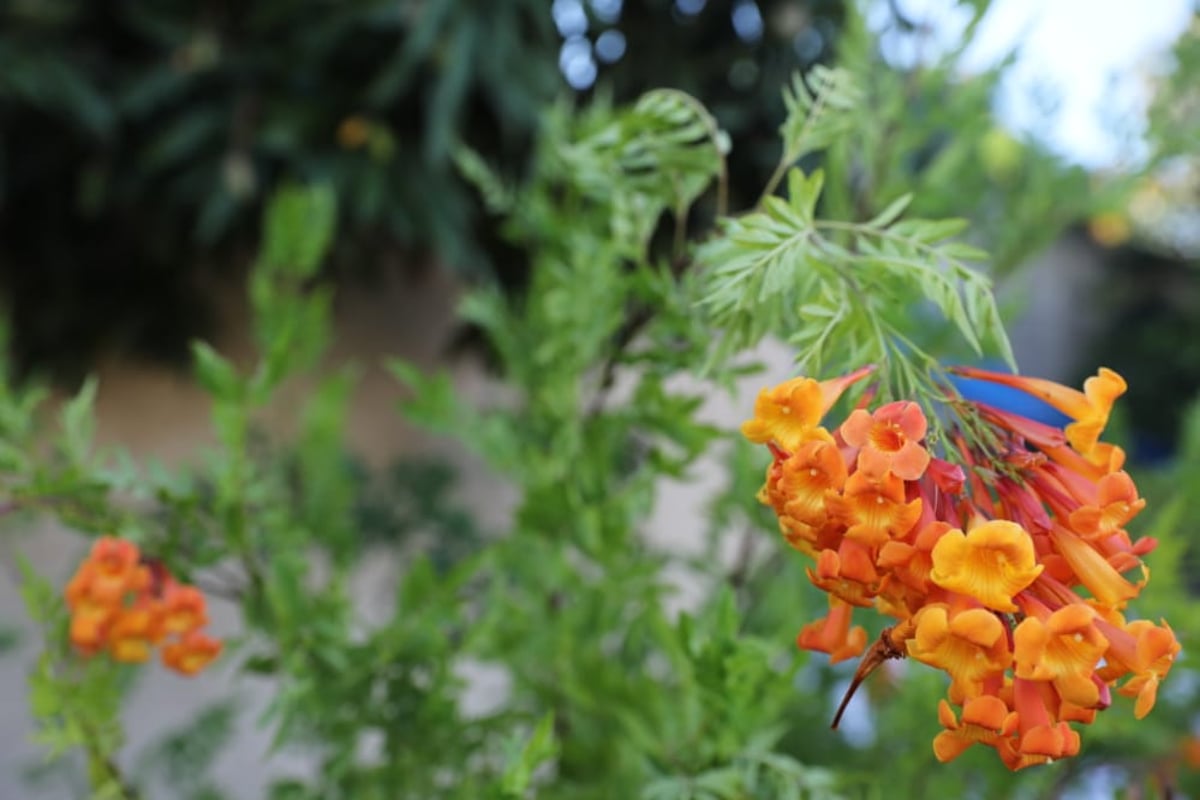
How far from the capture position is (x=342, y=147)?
134cm

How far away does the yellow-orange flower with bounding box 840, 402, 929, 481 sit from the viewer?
0.36 metres

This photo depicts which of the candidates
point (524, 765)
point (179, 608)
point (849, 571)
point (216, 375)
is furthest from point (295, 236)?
point (849, 571)

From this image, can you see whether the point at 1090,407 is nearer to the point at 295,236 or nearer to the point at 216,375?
the point at 216,375

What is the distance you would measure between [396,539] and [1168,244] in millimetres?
4964

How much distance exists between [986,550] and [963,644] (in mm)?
35

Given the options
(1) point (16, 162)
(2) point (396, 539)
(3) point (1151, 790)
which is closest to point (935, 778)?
(3) point (1151, 790)

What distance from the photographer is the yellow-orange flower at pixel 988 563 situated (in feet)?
1.15

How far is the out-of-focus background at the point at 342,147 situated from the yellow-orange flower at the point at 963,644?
24.3 inches

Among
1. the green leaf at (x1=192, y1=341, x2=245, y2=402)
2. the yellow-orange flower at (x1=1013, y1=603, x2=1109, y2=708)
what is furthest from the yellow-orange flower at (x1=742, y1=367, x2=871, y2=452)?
the green leaf at (x1=192, y1=341, x2=245, y2=402)

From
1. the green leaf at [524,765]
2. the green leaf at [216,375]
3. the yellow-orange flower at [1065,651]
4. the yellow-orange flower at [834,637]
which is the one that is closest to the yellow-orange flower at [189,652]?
the green leaf at [216,375]

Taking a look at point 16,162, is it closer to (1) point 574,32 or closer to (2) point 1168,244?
(1) point 574,32

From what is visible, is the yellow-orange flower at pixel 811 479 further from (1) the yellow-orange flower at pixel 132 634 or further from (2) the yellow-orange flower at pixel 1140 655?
(1) the yellow-orange flower at pixel 132 634

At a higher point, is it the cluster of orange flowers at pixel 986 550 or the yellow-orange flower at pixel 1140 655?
the cluster of orange flowers at pixel 986 550

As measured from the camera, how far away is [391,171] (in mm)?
1344
